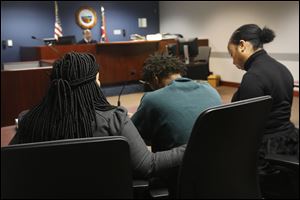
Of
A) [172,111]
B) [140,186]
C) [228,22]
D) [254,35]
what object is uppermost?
[228,22]

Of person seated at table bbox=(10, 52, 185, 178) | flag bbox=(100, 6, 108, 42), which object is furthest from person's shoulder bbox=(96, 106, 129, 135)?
flag bbox=(100, 6, 108, 42)

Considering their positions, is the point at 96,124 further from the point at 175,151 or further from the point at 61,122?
the point at 175,151

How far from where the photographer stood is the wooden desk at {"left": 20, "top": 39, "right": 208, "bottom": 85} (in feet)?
22.4

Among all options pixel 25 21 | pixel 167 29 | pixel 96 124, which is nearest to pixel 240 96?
pixel 96 124

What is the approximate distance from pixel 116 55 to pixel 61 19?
8.47 feet

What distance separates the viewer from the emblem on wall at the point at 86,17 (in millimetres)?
9008

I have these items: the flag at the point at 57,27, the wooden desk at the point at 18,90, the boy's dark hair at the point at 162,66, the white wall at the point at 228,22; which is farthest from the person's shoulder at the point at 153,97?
the flag at the point at 57,27

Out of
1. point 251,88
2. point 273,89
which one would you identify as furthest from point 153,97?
point 273,89

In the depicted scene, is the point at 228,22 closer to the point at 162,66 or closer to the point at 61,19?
the point at 61,19

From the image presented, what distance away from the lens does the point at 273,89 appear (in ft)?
6.32

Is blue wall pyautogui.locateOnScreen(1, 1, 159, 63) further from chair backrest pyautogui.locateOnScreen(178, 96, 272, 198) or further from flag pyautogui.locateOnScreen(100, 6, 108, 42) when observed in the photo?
chair backrest pyautogui.locateOnScreen(178, 96, 272, 198)

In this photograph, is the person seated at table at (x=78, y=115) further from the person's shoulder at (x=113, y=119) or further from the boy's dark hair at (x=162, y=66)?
the boy's dark hair at (x=162, y=66)

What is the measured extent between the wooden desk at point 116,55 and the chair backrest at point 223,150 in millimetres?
5548

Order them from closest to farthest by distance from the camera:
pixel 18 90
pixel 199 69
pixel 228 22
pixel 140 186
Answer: pixel 140 186
pixel 18 90
pixel 199 69
pixel 228 22
